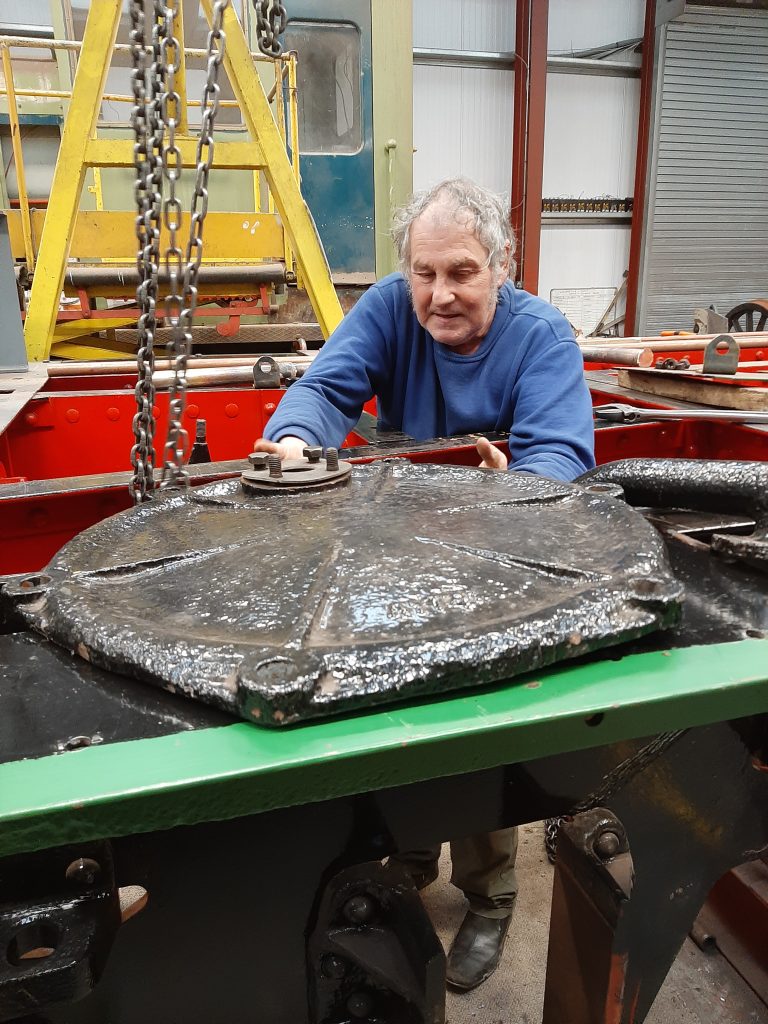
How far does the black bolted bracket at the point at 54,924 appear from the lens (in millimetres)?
548

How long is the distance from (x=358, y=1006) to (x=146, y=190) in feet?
3.44

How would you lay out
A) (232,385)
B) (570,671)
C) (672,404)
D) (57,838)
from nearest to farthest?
(57,838)
(570,671)
(672,404)
(232,385)

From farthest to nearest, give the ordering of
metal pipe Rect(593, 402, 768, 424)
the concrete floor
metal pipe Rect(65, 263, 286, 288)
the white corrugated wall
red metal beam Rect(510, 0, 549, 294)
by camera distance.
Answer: the white corrugated wall < red metal beam Rect(510, 0, 549, 294) < metal pipe Rect(65, 263, 286, 288) < metal pipe Rect(593, 402, 768, 424) < the concrete floor

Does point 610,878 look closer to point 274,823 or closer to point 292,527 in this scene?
point 274,823

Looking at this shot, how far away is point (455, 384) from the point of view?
204 cm

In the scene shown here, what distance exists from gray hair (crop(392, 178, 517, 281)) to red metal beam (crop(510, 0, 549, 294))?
6756 mm

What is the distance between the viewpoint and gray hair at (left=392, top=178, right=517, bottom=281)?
1814 millimetres

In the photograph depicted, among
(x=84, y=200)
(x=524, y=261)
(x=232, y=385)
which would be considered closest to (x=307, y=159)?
(x=84, y=200)

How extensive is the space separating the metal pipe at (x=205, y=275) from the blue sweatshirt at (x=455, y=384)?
6.33ft

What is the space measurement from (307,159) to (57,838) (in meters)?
5.59

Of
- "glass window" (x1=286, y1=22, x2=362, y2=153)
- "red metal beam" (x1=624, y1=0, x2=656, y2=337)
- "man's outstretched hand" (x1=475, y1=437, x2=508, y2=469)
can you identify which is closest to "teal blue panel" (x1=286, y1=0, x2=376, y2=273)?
"glass window" (x1=286, y1=22, x2=362, y2=153)

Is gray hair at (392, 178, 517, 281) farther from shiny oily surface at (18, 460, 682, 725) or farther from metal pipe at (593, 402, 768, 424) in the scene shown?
shiny oily surface at (18, 460, 682, 725)

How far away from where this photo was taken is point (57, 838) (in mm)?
503

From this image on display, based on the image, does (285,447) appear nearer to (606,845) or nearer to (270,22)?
(270,22)
